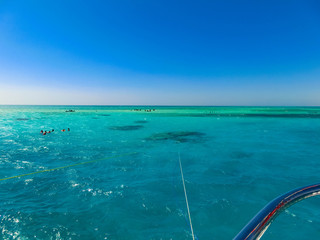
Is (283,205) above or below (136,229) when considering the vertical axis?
above

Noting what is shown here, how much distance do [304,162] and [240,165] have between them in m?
5.89

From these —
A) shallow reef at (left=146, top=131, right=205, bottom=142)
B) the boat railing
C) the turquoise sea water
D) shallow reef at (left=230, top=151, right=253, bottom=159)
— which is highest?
the boat railing

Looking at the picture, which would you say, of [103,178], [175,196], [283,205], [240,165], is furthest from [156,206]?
[240,165]

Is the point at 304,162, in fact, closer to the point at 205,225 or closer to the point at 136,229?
the point at 205,225

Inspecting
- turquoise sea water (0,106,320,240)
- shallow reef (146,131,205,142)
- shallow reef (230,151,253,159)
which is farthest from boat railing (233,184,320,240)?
shallow reef (146,131,205,142)

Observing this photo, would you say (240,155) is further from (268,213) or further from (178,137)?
(268,213)

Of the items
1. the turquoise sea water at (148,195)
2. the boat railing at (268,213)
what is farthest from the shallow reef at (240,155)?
the boat railing at (268,213)

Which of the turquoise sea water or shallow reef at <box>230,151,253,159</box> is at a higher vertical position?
shallow reef at <box>230,151,253,159</box>

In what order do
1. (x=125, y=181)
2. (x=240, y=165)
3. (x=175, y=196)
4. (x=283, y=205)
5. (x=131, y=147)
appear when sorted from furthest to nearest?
(x=131, y=147) < (x=240, y=165) < (x=125, y=181) < (x=175, y=196) < (x=283, y=205)

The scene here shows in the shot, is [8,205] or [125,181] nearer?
[8,205]

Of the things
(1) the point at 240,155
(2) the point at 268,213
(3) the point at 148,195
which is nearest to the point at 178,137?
(1) the point at 240,155

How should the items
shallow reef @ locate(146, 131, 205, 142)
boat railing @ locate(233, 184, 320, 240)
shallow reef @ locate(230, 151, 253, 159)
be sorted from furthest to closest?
shallow reef @ locate(146, 131, 205, 142)
shallow reef @ locate(230, 151, 253, 159)
boat railing @ locate(233, 184, 320, 240)

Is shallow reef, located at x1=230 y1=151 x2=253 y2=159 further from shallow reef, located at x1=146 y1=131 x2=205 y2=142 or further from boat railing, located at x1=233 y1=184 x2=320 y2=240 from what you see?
boat railing, located at x1=233 y1=184 x2=320 y2=240

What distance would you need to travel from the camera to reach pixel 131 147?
2098cm
